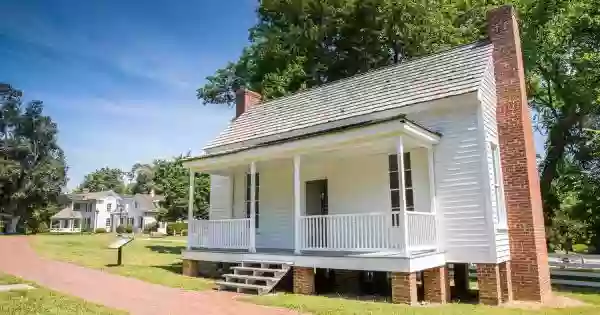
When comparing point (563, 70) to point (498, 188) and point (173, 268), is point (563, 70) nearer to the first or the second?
point (498, 188)

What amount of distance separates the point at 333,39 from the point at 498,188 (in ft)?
60.9

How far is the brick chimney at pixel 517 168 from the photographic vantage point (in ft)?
34.3

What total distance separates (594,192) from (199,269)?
17507 millimetres

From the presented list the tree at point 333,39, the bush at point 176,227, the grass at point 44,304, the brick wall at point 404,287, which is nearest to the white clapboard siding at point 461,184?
the brick wall at point 404,287

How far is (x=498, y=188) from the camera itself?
35.8 feet

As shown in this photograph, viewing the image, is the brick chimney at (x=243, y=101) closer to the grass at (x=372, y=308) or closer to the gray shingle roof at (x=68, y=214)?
the grass at (x=372, y=308)

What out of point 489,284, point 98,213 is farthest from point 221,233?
point 98,213

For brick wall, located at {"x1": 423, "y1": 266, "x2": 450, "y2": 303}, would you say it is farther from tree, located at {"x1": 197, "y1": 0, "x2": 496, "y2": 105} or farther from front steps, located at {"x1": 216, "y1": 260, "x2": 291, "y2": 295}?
tree, located at {"x1": 197, "y1": 0, "x2": 496, "y2": 105}

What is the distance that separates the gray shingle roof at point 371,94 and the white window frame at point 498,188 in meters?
1.98

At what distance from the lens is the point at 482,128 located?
407 inches

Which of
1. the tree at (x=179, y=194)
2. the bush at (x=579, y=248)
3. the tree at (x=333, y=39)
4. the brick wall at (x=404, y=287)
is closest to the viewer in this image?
the brick wall at (x=404, y=287)

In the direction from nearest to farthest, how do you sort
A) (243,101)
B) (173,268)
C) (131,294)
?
(131,294)
(173,268)
(243,101)

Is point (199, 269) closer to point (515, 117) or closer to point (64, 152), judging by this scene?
point (515, 117)

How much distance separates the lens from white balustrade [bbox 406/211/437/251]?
386 inches
